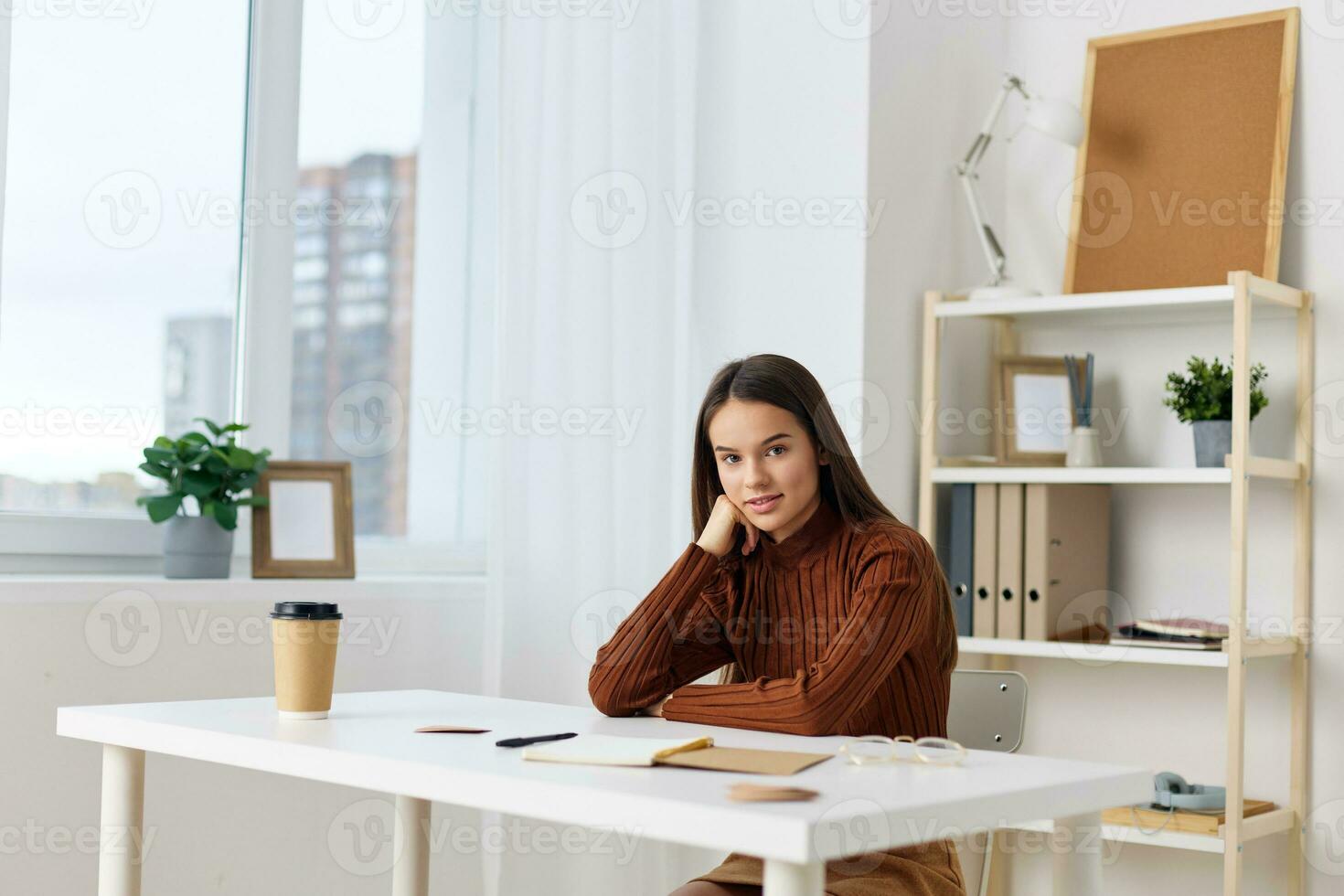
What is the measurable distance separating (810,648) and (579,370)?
3.21 feet

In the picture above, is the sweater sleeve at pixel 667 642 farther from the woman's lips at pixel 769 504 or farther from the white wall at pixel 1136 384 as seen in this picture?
the white wall at pixel 1136 384

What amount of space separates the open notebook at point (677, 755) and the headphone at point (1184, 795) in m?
1.42

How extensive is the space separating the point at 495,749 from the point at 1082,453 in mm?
1713

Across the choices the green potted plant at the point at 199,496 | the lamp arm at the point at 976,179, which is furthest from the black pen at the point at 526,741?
the lamp arm at the point at 976,179

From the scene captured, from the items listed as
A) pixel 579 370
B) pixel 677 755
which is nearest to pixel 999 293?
pixel 579 370

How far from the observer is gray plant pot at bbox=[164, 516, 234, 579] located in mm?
2371

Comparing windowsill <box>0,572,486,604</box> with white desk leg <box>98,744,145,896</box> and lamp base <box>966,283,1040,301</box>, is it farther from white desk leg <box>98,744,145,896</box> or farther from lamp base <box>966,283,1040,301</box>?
lamp base <box>966,283,1040,301</box>

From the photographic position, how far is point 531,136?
8.63ft

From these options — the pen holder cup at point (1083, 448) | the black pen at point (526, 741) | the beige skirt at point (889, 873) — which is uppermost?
the pen holder cup at point (1083, 448)

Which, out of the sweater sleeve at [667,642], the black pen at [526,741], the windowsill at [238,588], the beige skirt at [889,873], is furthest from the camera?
the windowsill at [238,588]

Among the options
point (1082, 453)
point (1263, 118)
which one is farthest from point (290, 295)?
point (1263, 118)

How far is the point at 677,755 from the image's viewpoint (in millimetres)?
1306

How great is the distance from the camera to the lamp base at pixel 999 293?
111 inches

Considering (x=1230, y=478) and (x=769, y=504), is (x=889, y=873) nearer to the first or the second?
(x=769, y=504)
